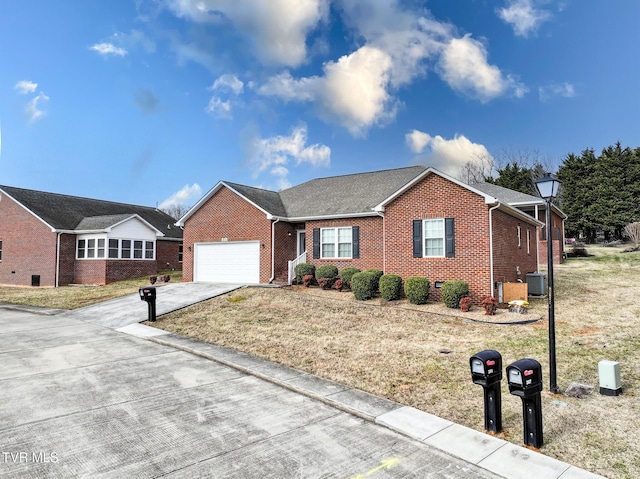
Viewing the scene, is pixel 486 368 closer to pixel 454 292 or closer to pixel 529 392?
pixel 529 392

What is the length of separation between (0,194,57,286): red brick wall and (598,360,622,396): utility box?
27318 mm

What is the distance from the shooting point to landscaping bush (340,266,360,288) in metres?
16.5

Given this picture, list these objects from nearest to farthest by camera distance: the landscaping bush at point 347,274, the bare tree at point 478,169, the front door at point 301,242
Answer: the landscaping bush at point 347,274 → the front door at point 301,242 → the bare tree at point 478,169

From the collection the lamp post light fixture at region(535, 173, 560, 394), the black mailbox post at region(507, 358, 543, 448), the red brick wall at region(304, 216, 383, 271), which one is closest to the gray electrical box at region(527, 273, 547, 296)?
the red brick wall at region(304, 216, 383, 271)

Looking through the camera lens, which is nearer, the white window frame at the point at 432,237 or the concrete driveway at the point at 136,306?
the concrete driveway at the point at 136,306

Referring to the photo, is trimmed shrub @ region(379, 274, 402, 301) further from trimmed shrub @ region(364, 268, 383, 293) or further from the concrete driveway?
the concrete driveway

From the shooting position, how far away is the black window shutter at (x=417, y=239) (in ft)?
48.6

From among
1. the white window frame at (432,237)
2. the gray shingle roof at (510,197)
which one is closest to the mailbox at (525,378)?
the white window frame at (432,237)

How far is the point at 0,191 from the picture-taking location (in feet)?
85.4

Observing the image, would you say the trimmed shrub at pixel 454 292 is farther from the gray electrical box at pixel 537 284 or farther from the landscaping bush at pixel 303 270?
the landscaping bush at pixel 303 270

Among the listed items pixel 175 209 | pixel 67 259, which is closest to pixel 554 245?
pixel 67 259

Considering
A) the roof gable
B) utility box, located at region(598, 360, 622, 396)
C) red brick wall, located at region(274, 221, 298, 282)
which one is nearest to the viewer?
utility box, located at region(598, 360, 622, 396)

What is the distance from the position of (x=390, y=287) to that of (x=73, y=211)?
23491 mm

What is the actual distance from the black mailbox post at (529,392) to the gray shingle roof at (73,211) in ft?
82.3
